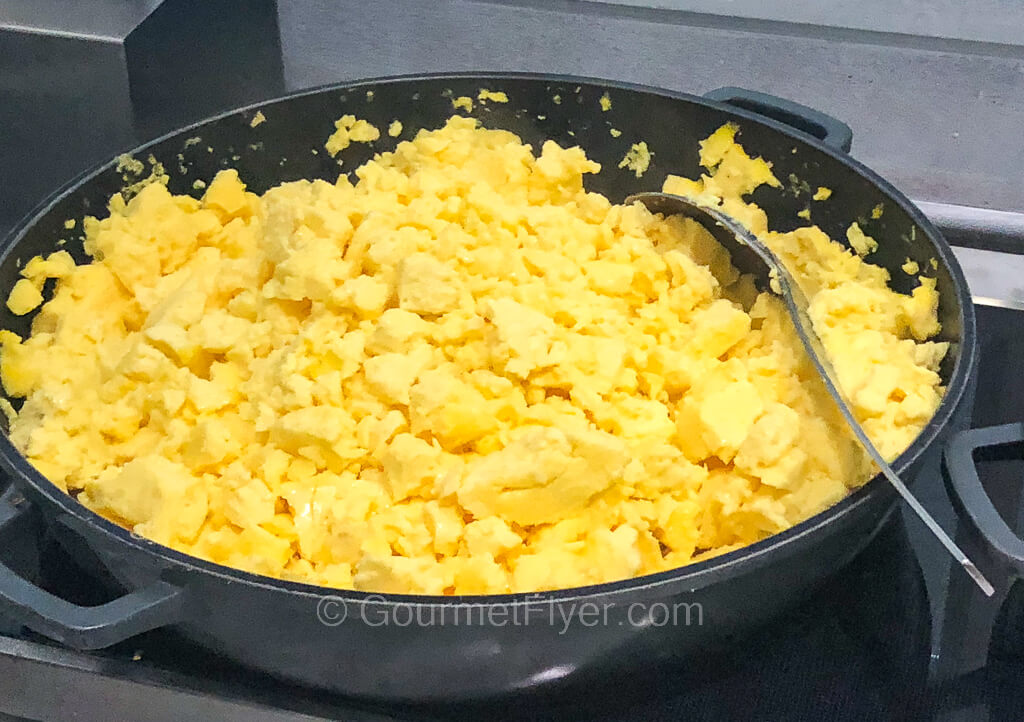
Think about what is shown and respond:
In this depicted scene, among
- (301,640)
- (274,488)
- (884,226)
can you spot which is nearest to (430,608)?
(301,640)

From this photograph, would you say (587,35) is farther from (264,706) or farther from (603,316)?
(264,706)

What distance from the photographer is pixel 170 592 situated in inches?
18.5

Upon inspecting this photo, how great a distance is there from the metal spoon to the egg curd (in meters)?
0.01

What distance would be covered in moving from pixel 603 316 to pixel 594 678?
0.86 feet

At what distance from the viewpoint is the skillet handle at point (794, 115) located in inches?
29.8

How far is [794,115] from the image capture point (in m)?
0.78

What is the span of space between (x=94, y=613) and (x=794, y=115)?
23.7 inches

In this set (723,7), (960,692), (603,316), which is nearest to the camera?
(960,692)

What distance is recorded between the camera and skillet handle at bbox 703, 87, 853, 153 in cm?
76

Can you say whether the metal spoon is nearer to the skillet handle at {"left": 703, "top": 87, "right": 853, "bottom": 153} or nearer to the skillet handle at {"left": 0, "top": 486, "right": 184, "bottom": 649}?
the skillet handle at {"left": 703, "top": 87, "right": 853, "bottom": 153}

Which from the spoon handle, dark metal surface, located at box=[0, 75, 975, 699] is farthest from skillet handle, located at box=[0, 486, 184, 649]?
the spoon handle

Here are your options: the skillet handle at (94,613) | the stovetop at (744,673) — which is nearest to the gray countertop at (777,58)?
the stovetop at (744,673)

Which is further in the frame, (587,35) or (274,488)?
(587,35)

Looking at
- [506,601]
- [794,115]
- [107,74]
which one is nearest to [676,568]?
[506,601]
